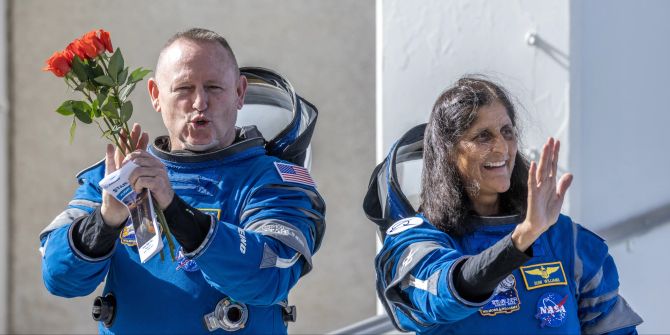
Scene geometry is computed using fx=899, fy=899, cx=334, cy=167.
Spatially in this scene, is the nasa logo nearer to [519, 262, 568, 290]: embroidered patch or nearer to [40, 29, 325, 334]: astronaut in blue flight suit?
[40, 29, 325, 334]: astronaut in blue flight suit

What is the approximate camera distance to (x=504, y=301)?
6.88 ft

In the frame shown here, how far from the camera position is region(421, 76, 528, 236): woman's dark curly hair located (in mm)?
2223

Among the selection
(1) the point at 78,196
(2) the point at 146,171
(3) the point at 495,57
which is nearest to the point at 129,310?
(1) the point at 78,196

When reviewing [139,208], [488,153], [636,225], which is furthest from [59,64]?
[636,225]

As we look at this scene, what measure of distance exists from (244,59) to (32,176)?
1.60 m

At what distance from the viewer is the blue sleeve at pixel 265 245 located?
6.03 ft

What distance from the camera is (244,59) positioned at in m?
5.40

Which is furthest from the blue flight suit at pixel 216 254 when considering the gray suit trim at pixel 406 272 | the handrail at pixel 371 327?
the handrail at pixel 371 327

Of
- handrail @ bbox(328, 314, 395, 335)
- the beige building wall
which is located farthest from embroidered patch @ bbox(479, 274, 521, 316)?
the beige building wall

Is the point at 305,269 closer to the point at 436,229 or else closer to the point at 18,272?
the point at 436,229

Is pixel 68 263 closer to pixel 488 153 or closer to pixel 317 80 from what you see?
pixel 488 153

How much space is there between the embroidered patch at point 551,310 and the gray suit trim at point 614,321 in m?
0.14

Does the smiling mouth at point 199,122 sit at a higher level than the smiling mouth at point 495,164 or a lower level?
higher

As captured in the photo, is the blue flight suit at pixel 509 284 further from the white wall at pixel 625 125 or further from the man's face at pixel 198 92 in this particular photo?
the white wall at pixel 625 125
